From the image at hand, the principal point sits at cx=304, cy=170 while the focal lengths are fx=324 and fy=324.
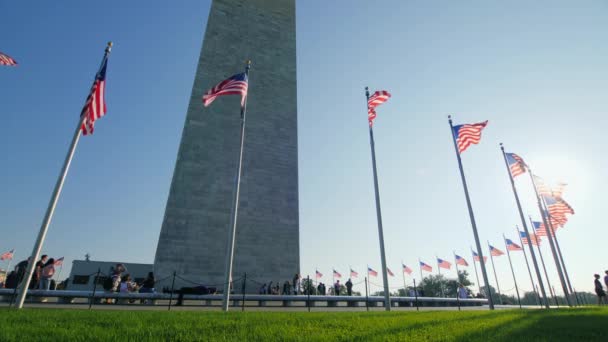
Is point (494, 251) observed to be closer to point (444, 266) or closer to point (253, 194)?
point (444, 266)

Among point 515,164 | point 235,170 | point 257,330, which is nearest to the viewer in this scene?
point 257,330

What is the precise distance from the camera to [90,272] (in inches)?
1061

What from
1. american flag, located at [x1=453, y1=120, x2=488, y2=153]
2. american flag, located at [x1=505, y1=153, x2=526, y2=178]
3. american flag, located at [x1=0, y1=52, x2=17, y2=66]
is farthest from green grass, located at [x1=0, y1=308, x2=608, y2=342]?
american flag, located at [x1=505, y1=153, x2=526, y2=178]

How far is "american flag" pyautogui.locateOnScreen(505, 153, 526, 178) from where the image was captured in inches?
815

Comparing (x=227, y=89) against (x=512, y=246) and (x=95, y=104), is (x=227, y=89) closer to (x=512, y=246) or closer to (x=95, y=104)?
(x=95, y=104)

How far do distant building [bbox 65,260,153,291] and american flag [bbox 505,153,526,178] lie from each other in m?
28.2

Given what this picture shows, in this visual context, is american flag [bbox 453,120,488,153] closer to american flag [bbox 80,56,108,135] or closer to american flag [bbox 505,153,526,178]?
american flag [bbox 505,153,526,178]

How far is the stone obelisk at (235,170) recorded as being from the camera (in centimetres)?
2320

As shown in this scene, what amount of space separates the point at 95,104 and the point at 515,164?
23.0 m

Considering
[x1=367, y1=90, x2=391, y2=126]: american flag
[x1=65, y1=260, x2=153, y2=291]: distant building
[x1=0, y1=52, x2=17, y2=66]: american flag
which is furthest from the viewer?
[x1=65, y1=260, x2=153, y2=291]: distant building

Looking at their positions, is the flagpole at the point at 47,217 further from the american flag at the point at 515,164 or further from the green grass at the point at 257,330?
the american flag at the point at 515,164

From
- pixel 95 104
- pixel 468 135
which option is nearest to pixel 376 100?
pixel 468 135

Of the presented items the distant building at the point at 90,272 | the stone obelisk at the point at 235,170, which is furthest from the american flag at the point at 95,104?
the distant building at the point at 90,272

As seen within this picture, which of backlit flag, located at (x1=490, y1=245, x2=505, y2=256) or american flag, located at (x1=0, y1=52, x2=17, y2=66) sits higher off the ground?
american flag, located at (x1=0, y1=52, x2=17, y2=66)
